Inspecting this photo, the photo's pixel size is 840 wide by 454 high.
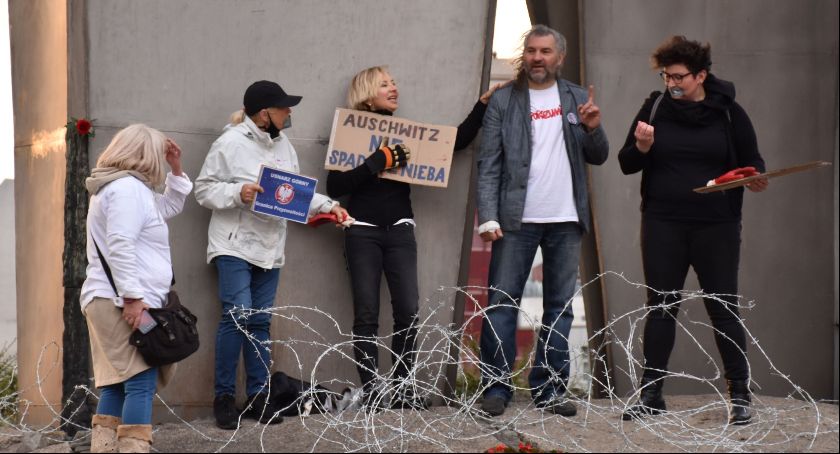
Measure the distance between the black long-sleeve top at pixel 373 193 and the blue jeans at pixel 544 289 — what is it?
0.52 meters

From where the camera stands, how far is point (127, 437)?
13.6ft

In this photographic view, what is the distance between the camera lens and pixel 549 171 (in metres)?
5.35

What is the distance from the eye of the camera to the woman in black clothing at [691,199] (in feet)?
16.7

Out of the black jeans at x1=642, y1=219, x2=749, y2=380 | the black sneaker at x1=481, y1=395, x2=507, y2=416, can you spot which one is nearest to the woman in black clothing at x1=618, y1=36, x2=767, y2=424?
the black jeans at x1=642, y1=219, x2=749, y2=380

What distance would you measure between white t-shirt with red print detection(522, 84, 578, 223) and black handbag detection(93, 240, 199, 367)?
1.78 meters

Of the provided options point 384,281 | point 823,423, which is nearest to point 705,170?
point 823,423

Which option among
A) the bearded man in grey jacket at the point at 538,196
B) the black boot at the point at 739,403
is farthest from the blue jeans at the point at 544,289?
the black boot at the point at 739,403

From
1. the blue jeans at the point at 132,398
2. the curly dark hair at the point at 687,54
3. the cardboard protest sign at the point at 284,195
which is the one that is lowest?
the blue jeans at the point at 132,398

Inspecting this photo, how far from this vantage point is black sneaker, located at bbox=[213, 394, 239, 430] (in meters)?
5.18

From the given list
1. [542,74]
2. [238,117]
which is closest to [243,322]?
[238,117]

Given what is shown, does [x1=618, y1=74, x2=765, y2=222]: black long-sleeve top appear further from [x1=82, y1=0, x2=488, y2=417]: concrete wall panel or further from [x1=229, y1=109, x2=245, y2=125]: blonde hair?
[x1=229, y1=109, x2=245, y2=125]: blonde hair

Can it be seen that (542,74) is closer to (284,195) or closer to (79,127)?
(284,195)

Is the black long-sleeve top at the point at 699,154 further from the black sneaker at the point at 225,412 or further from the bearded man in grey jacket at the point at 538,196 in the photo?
the black sneaker at the point at 225,412

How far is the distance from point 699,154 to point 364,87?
5.41 ft
